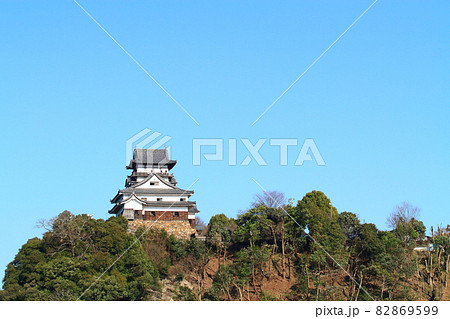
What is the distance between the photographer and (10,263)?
3662 centimetres

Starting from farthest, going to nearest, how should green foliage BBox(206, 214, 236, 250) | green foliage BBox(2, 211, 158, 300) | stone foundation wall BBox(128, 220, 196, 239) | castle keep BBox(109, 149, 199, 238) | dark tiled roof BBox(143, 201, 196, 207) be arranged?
dark tiled roof BBox(143, 201, 196, 207), castle keep BBox(109, 149, 199, 238), stone foundation wall BBox(128, 220, 196, 239), green foliage BBox(206, 214, 236, 250), green foliage BBox(2, 211, 158, 300)

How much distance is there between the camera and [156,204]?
1736 inches

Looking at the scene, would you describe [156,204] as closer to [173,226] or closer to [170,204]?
[170,204]

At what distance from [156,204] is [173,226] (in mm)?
1802

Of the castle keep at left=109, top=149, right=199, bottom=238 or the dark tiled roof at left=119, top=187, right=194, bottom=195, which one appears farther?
the dark tiled roof at left=119, top=187, right=194, bottom=195

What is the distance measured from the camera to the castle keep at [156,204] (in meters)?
43.2

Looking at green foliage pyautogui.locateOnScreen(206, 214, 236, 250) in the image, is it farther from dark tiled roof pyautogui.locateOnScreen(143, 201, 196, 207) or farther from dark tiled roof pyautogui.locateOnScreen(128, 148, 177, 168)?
dark tiled roof pyautogui.locateOnScreen(128, 148, 177, 168)

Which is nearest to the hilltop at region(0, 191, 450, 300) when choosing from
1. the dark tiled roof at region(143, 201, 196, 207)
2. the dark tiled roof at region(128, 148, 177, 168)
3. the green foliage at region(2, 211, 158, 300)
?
the green foliage at region(2, 211, 158, 300)

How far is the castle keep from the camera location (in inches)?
1703

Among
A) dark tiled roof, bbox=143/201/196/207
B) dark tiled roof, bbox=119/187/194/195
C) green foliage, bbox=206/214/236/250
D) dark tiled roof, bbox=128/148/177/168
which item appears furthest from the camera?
dark tiled roof, bbox=128/148/177/168

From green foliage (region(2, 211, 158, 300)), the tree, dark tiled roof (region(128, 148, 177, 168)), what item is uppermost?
dark tiled roof (region(128, 148, 177, 168))

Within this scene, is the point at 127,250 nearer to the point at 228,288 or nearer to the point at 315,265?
the point at 228,288

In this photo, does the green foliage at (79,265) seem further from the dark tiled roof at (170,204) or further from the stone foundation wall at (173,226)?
the dark tiled roof at (170,204)

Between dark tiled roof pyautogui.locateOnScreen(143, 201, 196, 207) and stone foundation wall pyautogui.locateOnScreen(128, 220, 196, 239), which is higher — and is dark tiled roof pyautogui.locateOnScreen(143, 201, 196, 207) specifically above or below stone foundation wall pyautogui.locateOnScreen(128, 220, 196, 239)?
above
